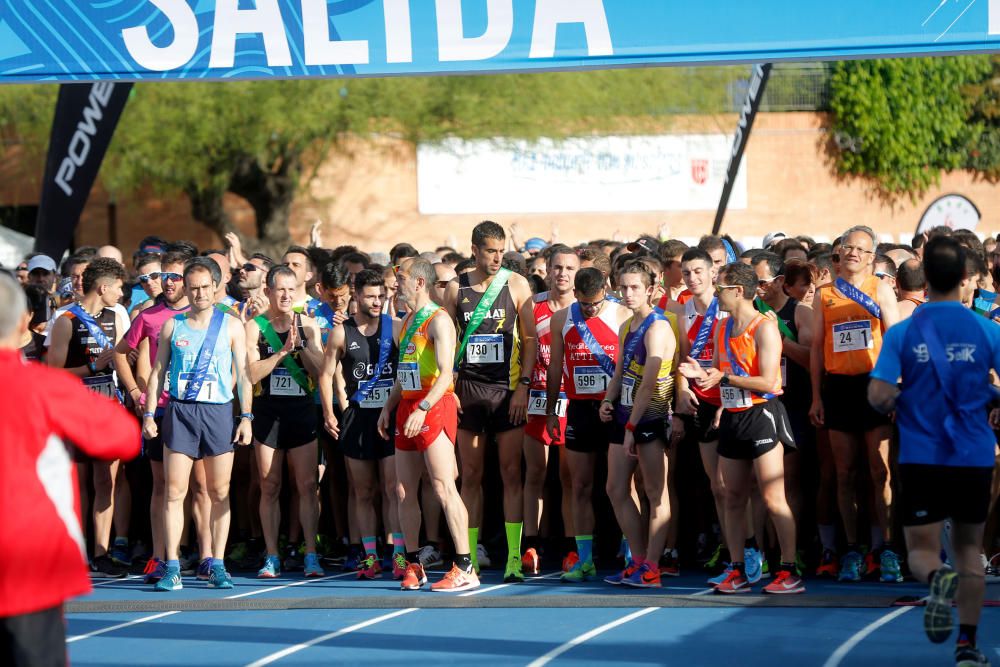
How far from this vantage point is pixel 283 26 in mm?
8547

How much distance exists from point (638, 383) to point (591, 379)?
0.40m

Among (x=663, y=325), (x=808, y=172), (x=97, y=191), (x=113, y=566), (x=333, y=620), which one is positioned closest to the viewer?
(x=333, y=620)

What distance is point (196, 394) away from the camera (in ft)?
29.7

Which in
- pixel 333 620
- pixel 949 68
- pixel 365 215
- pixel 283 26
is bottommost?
pixel 333 620

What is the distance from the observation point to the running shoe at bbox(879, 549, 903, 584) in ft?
28.9

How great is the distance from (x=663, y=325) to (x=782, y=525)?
146 cm

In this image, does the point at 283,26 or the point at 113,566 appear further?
the point at 113,566

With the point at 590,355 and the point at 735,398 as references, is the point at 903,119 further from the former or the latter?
the point at 735,398

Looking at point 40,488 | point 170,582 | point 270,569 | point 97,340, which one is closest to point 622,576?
point 270,569

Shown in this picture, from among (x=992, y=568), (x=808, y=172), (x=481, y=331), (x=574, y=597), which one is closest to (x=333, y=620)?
(x=574, y=597)

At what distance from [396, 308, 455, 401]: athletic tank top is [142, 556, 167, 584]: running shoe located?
229 centimetres

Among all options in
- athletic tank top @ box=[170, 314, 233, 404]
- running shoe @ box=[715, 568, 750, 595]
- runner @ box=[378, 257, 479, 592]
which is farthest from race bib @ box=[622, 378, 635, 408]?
athletic tank top @ box=[170, 314, 233, 404]

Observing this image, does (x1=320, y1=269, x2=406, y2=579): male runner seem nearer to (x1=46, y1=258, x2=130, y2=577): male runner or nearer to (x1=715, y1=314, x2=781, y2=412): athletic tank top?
(x1=46, y1=258, x2=130, y2=577): male runner

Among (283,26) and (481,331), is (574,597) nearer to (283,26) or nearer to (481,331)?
(481,331)
